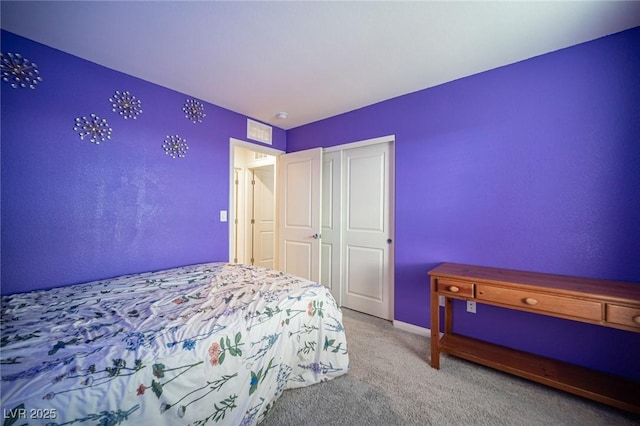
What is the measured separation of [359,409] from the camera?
1.43m

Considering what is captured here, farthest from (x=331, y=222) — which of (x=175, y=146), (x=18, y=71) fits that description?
(x=18, y=71)

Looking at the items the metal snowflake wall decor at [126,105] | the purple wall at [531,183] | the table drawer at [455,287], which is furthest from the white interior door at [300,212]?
the metal snowflake wall decor at [126,105]

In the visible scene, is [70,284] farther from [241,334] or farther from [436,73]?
[436,73]

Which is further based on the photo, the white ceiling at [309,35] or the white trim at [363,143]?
the white trim at [363,143]

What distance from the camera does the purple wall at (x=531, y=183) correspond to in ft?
5.14

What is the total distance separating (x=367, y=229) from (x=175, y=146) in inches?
87.6

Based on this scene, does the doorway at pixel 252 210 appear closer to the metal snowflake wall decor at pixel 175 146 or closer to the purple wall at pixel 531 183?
the metal snowflake wall decor at pixel 175 146

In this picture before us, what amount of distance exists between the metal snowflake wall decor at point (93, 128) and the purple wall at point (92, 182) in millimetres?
37

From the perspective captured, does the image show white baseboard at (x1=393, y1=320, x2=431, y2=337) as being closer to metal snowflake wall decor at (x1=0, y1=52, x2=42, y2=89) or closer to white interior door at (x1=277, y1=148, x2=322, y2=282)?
white interior door at (x1=277, y1=148, x2=322, y2=282)

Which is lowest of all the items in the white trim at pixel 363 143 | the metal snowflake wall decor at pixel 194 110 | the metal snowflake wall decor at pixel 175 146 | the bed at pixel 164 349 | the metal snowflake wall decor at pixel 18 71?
the bed at pixel 164 349

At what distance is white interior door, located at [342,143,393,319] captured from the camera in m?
2.67

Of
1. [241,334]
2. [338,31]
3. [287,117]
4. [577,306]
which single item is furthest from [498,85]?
[241,334]

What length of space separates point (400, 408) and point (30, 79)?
10.8ft

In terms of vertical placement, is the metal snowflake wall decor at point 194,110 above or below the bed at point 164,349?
above
